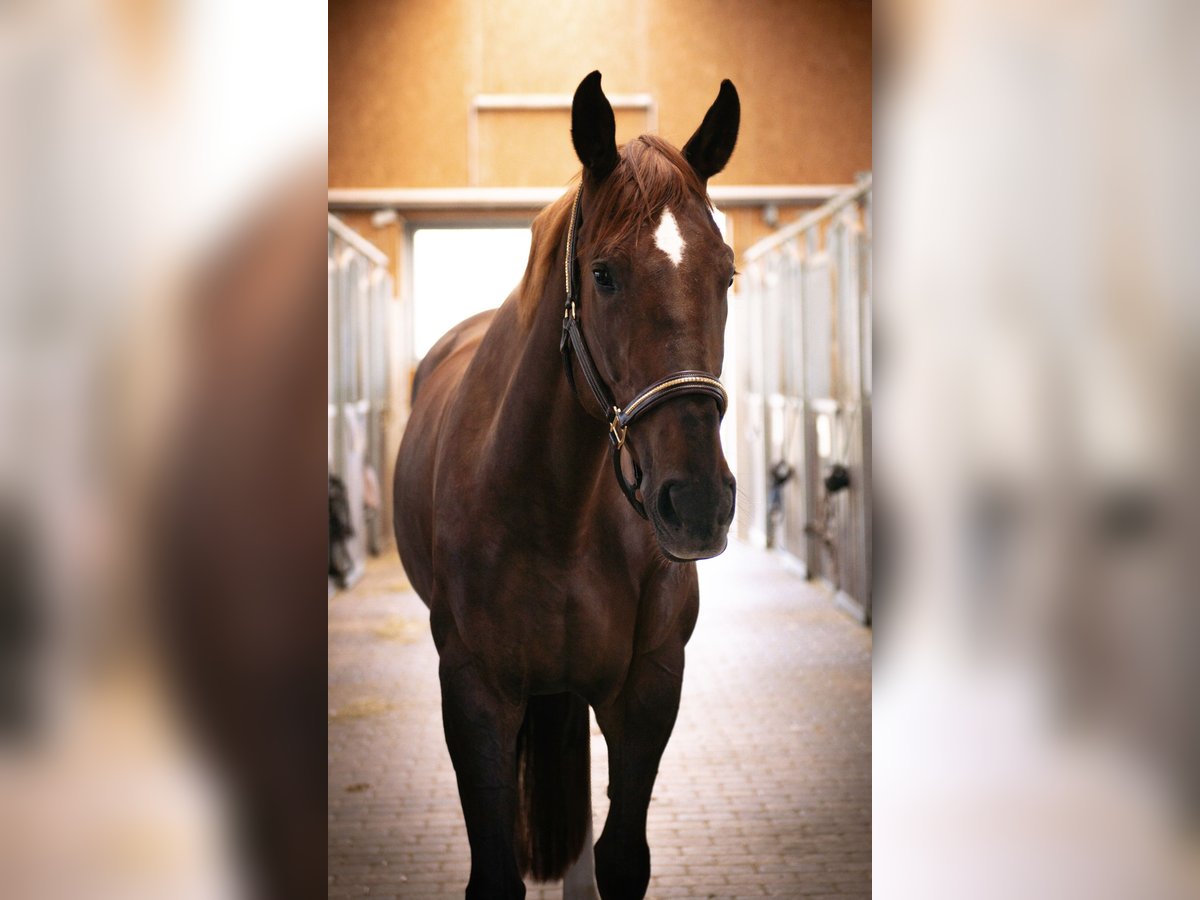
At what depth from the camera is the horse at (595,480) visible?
4.14 feet

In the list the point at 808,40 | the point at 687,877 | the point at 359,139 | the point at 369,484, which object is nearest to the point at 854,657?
the point at 687,877

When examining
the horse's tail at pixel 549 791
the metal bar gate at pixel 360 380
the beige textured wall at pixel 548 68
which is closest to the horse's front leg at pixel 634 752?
the horse's tail at pixel 549 791

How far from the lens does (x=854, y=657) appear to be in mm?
4293

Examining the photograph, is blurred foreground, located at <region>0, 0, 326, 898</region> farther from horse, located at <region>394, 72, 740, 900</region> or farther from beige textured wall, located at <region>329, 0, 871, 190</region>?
beige textured wall, located at <region>329, 0, 871, 190</region>

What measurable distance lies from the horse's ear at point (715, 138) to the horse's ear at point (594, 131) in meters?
0.13

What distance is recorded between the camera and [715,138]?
1.50 m

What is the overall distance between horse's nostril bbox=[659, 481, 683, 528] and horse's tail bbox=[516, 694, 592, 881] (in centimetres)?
99

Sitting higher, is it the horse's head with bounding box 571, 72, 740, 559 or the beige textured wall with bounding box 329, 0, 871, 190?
the beige textured wall with bounding box 329, 0, 871, 190

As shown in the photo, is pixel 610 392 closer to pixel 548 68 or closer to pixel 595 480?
pixel 595 480

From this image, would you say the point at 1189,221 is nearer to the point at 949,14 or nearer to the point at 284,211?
the point at 949,14

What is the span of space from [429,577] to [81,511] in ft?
4.55

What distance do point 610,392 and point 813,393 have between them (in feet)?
14.8

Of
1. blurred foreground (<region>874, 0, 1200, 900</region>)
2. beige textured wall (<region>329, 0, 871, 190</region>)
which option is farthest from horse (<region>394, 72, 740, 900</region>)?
beige textured wall (<region>329, 0, 871, 190</region>)

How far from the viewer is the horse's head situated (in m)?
1.22
